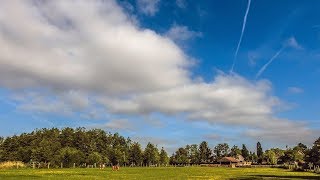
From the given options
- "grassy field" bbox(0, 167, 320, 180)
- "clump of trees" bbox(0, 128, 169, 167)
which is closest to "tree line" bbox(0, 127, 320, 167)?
"clump of trees" bbox(0, 128, 169, 167)

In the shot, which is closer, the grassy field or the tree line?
the grassy field

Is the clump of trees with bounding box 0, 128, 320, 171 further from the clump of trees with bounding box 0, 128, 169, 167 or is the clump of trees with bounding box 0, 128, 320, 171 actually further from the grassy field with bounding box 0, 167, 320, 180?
the grassy field with bounding box 0, 167, 320, 180

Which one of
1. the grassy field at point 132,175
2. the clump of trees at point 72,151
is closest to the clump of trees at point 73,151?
the clump of trees at point 72,151

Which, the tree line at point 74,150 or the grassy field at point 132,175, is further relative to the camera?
the tree line at point 74,150

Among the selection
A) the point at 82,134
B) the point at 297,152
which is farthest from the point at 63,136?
the point at 297,152

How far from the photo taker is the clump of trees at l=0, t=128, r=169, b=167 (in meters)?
153

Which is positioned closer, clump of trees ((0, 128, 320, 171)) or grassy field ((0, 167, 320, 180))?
grassy field ((0, 167, 320, 180))

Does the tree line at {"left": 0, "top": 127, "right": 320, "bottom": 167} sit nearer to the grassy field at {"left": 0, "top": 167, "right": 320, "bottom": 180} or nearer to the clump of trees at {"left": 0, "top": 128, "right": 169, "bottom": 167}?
the clump of trees at {"left": 0, "top": 128, "right": 169, "bottom": 167}

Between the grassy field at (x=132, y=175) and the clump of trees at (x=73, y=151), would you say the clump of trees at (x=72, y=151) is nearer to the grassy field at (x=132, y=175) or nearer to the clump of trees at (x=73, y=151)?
the clump of trees at (x=73, y=151)

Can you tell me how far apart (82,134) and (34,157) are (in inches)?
1549

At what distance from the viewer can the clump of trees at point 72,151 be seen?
15262cm

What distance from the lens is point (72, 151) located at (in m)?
146

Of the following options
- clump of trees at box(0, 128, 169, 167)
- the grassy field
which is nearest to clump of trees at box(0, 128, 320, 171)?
clump of trees at box(0, 128, 169, 167)

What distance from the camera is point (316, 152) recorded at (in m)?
116
